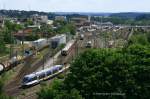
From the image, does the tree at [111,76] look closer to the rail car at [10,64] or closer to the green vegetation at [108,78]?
the green vegetation at [108,78]

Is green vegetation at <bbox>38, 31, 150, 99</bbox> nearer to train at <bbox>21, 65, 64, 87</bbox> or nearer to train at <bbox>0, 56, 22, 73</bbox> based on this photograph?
train at <bbox>21, 65, 64, 87</bbox>

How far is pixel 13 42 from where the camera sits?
61.4 metres

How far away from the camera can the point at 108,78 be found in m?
22.0

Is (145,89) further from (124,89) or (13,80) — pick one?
(13,80)

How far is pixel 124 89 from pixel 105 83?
1045 millimetres

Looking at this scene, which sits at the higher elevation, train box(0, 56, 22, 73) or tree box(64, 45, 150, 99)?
tree box(64, 45, 150, 99)

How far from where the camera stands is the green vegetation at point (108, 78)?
2169 centimetres

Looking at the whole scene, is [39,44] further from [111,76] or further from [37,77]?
[111,76]

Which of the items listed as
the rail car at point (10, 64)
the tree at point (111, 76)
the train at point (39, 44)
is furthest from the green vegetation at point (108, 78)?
the train at point (39, 44)

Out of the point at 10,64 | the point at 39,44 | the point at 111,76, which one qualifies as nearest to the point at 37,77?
the point at 10,64

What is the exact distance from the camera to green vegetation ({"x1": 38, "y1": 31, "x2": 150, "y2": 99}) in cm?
2169

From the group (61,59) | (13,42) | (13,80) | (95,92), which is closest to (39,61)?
(61,59)

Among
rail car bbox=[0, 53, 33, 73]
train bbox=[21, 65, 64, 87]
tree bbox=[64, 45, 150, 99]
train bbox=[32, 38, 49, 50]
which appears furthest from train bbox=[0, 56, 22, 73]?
tree bbox=[64, 45, 150, 99]

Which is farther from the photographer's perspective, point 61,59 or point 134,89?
point 61,59
